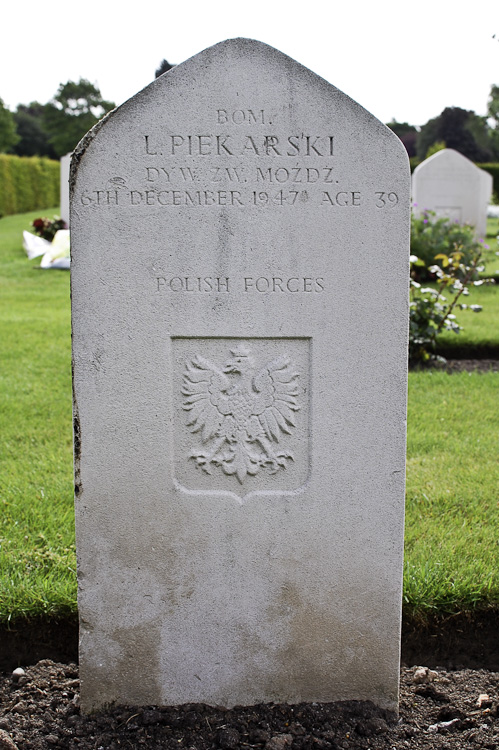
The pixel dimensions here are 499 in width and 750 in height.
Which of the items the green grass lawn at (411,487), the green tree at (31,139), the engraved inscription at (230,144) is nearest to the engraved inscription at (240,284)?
the engraved inscription at (230,144)

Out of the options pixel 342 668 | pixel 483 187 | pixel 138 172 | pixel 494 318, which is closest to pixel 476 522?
pixel 342 668

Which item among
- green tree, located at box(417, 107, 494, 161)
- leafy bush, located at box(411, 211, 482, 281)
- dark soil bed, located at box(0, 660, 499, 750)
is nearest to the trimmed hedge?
leafy bush, located at box(411, 211, 482, 281)

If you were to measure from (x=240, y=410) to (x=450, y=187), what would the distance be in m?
13.8

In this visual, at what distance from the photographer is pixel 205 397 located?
2309mm

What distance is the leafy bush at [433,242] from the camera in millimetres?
10352

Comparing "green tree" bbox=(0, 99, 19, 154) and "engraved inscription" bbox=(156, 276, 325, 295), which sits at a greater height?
"green tree" bbox=(0, 99, 19, 154)

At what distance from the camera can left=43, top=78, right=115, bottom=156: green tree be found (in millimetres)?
43719

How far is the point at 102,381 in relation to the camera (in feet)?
7.42

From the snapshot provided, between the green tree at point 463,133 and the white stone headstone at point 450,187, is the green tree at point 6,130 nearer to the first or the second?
the green tree at point 463,133

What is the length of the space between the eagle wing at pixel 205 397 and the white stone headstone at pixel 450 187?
1294 cm

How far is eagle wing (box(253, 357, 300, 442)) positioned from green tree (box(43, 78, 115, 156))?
41.2 meters

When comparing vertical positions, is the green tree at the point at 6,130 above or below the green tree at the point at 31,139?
below

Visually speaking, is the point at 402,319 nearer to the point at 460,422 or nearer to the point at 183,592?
the point at 183,592

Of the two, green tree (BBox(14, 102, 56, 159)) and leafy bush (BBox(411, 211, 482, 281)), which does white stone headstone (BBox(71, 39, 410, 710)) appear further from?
green tree (BBox(14, 102, 56, 159))
